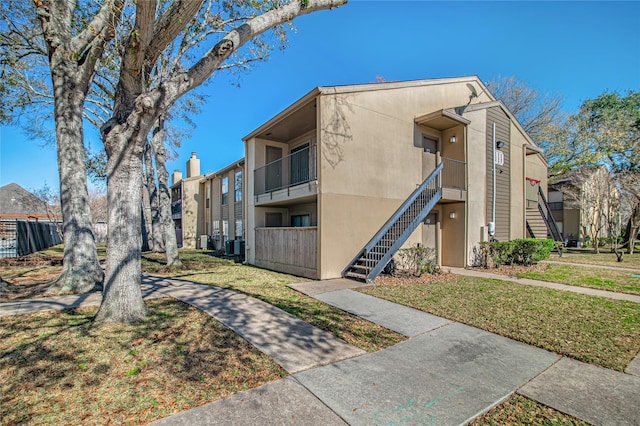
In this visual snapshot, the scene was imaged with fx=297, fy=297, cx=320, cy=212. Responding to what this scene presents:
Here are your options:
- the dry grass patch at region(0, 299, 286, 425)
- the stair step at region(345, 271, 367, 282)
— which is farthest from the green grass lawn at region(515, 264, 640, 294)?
the dry grass patch at region(0, 299, 286, 425)

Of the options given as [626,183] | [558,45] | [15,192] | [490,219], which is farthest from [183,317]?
[15,192]

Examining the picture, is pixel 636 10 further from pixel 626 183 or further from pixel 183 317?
pixel 183 317

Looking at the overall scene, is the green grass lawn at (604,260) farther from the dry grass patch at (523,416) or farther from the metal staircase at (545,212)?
the dry grass patch at (523,416)

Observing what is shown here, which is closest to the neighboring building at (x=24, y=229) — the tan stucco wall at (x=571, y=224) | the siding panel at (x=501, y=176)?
the siding panel at (x=501, y=176)

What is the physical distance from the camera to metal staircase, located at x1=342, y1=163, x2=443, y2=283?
8.91 metres

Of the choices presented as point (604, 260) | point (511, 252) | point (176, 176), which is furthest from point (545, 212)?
point (176, 176)

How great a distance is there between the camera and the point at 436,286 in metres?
8.15

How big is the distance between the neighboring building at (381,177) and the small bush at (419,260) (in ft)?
1.81

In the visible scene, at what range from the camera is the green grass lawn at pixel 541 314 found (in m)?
4.16

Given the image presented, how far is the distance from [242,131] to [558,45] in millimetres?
14652

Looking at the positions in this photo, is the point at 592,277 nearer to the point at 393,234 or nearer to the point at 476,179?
the point at 476,179

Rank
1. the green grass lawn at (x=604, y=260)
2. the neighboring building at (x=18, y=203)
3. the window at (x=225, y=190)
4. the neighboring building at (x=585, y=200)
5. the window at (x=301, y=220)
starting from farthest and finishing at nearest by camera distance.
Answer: the neighboring building at (x=18, y=203), the window at (x=225, y=190), the neighboring building at (x=585, y=200), the window at (x=301, y=220), the green grass lawn at (x=604, y=260)

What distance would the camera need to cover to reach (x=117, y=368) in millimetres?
3387

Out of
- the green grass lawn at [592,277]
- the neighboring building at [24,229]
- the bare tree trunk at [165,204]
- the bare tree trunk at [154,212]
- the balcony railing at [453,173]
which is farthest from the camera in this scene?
the bare tree trunk at [154,212]
